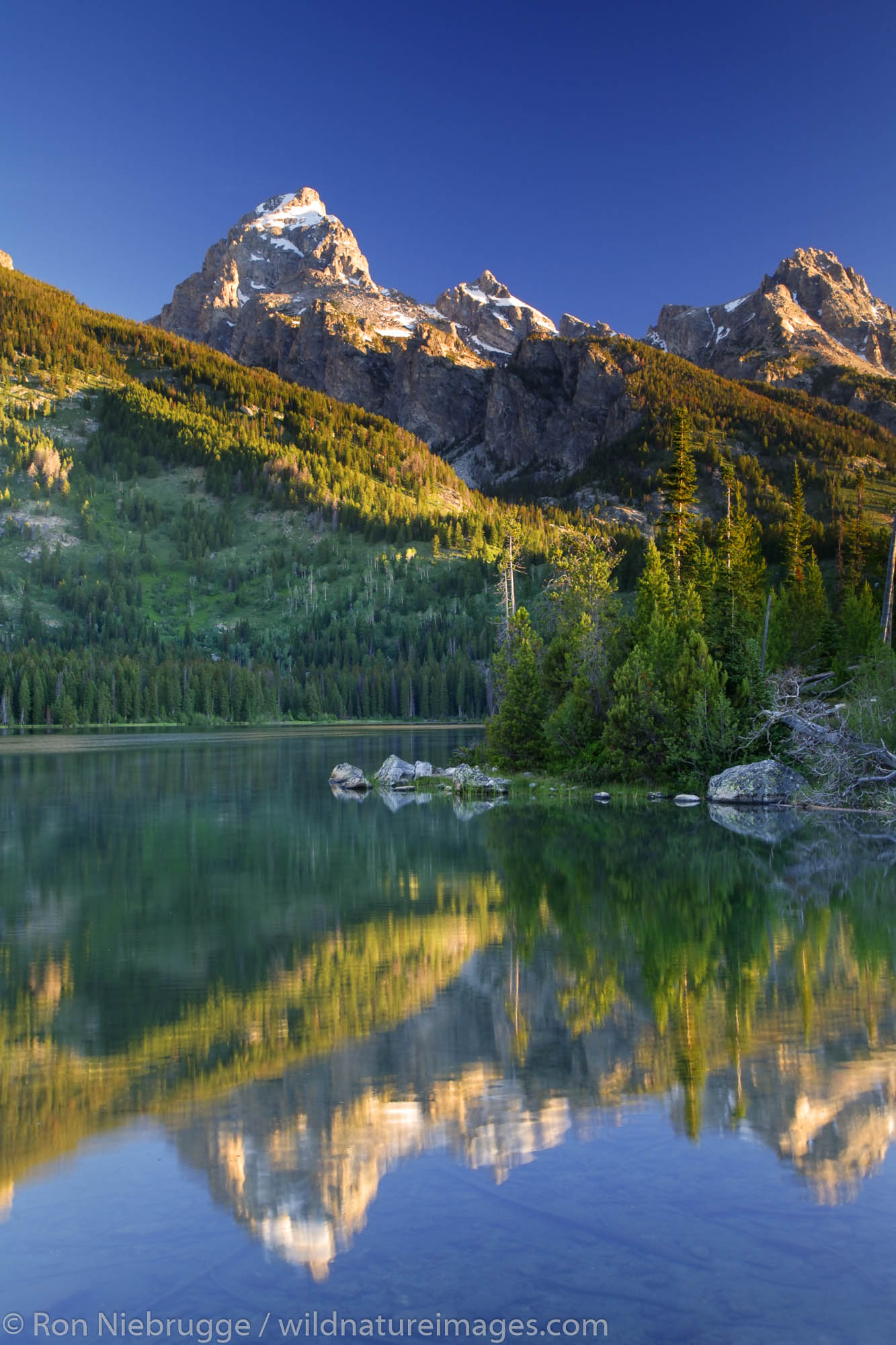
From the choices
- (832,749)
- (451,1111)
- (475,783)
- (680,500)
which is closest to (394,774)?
(475,783)

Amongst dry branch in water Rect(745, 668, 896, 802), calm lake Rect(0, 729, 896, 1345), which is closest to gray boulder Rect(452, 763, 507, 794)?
dry branch in water Rect(745, 668, 896, 802)

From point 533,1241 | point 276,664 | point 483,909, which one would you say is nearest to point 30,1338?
point 533,1241

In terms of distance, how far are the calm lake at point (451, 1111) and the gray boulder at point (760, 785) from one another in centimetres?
1742

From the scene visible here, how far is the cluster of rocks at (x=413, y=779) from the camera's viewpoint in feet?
145

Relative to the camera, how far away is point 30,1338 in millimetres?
6062

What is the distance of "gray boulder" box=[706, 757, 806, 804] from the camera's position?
38938 mm

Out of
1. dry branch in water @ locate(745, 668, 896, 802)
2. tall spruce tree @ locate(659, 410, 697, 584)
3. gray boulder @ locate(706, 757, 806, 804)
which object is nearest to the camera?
dry branch in water @ locate(745, 668, 896, 802)

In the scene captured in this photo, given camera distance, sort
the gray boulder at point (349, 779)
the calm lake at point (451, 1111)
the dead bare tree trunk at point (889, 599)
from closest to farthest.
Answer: the calm lake at point (451, 1111) → the gray boulder at point (349, 779) → the dead bare tree trunk at point (889, 599)

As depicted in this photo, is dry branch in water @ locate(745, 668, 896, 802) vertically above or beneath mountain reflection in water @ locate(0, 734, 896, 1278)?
above

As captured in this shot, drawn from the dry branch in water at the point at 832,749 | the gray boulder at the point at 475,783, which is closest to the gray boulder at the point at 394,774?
the gray boulder at the point at 475,783

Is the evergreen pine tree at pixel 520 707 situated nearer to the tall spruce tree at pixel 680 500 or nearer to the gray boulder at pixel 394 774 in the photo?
the gray boulder at pixel 394 774

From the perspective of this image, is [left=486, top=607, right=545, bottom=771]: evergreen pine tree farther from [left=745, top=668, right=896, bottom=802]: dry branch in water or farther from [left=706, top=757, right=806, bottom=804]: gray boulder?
[left=745, top=668, right=896, bottom=802]: dry branch in water

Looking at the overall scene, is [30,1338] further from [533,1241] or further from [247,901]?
[247,901]

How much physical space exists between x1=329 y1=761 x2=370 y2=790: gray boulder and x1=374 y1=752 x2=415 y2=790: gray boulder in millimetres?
802
